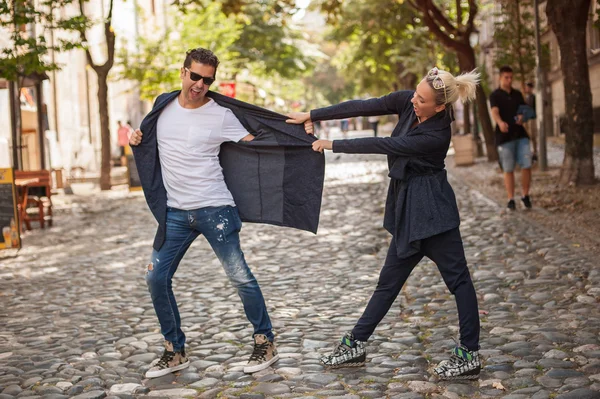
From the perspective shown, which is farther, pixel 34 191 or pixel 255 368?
pixel 34 191

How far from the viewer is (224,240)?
5.63 meters

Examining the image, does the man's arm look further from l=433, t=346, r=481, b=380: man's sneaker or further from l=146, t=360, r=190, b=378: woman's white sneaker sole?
l=146, t=360, r=190, b=378: woman's white sneaker sole

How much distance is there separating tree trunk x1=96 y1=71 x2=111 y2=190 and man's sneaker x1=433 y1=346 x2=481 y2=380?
60.5 feet

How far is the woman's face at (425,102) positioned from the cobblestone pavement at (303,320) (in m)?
1.50

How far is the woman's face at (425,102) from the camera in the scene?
514cm

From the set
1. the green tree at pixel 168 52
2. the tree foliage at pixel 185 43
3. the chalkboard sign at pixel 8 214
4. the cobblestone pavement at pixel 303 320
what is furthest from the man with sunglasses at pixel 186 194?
the green tree at pixel 168 52

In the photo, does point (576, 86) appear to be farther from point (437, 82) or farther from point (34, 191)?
point (437, 82)

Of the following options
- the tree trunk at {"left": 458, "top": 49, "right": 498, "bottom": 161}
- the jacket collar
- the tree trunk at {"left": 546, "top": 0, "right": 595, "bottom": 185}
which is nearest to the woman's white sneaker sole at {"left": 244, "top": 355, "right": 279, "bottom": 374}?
the jacket collar

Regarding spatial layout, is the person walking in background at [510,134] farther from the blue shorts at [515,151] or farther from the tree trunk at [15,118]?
the tree trunk at [15,118]

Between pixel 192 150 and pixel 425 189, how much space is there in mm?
1384

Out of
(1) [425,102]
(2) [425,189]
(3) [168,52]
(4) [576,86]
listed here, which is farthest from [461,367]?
(3) [168,52]

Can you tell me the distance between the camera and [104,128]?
2312 cm

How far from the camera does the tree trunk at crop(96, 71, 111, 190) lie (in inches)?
892

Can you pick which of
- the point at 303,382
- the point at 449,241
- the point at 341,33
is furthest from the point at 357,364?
the point at 341,33
